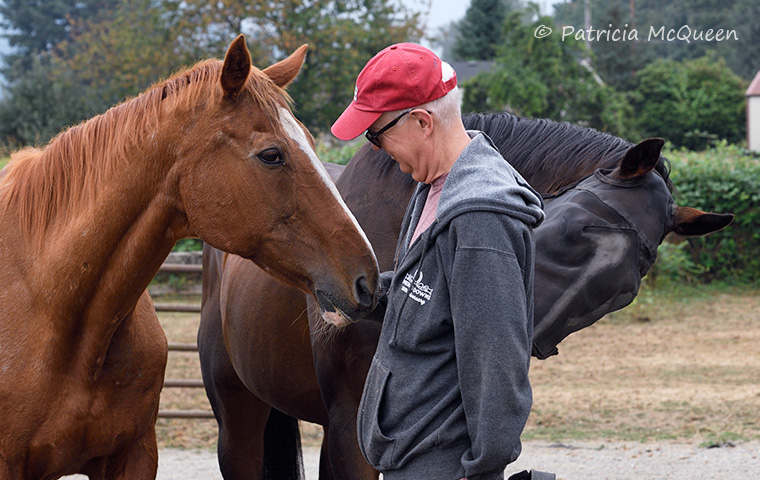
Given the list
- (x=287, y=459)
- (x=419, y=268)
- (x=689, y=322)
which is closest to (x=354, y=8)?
(x=689, y=322)

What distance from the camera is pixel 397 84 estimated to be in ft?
5.49

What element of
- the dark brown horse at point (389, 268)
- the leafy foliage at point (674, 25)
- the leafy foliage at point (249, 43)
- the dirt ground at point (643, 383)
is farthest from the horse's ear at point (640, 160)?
the leafy foliage at point (674, 25)

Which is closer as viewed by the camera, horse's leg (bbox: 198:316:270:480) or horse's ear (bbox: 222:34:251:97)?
horse's ear (bbox: 222:34:251:97)

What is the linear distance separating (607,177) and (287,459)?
2.32 m

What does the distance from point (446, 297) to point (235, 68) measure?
93cm

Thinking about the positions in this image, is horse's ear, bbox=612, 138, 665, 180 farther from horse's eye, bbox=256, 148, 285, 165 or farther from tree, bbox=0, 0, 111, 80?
tree, bbox=0, 0, 111, 80

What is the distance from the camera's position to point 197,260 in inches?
454

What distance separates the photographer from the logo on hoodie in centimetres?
164

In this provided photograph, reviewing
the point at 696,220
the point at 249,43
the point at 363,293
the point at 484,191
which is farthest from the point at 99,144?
the point at 249,43

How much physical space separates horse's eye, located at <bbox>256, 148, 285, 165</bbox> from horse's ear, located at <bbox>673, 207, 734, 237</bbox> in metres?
1.27

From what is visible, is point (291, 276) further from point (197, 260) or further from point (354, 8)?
point (354, 8)

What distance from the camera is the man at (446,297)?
1510 millimetres

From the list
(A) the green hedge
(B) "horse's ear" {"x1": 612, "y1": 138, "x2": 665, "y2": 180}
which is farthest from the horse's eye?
(A) the green hedge

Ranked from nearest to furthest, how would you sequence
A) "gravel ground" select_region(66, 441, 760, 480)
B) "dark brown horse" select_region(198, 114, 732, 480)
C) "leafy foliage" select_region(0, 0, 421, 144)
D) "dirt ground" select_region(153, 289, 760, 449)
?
1. "dark brown horse" select_region(198, 114, 732, 480)
2. "gravel ground" select_region(66, 441, 760, 480)
3. "dirt ground" select_region(153, 289, 760, 449)
4. "leafy foliage" select_region(0, 0, 421, 144)
